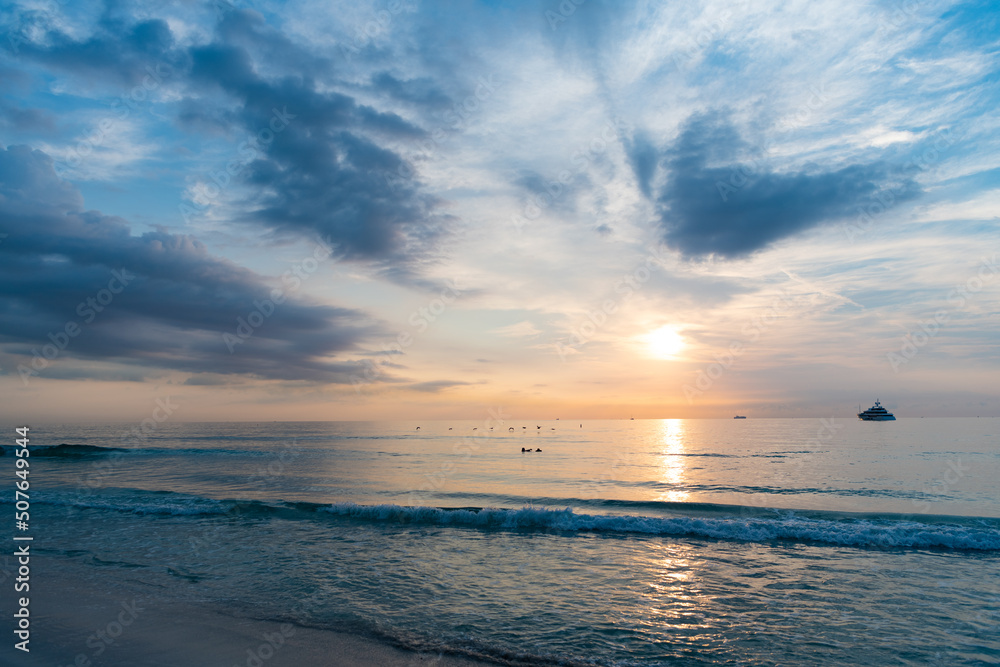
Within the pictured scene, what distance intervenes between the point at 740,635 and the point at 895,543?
1418 cm

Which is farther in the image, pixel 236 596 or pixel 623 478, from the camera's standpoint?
pixel 623 478

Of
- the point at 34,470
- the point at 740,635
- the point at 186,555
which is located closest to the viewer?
the point at 740,635

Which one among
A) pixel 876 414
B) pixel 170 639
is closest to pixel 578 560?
pixel 170 639

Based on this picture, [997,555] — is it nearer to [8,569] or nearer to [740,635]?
[740,635]

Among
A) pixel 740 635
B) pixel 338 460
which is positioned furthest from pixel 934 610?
pixel 338 460

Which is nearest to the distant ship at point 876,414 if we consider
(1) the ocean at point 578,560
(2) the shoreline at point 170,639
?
(1) the ocean at point 578,560

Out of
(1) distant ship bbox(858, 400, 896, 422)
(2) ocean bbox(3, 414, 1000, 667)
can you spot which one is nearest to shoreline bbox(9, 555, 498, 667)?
(2) ocean bbox(3, 414, 1000, 667)

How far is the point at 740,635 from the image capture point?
10.4 meters

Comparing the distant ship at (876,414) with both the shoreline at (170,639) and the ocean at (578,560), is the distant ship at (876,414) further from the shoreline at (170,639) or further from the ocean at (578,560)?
the shoreline at (170,639)

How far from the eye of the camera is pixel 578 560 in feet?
54.1

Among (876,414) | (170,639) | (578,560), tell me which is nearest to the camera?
(170,639)

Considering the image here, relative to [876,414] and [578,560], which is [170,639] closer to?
[578,560]

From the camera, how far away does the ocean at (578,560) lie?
10219 millimetres

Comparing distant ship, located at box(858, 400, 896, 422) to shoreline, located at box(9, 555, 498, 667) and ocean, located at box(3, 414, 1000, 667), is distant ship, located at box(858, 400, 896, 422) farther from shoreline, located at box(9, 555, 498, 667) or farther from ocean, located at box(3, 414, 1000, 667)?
shoreline, located at box(9, 555, 498, 667)
